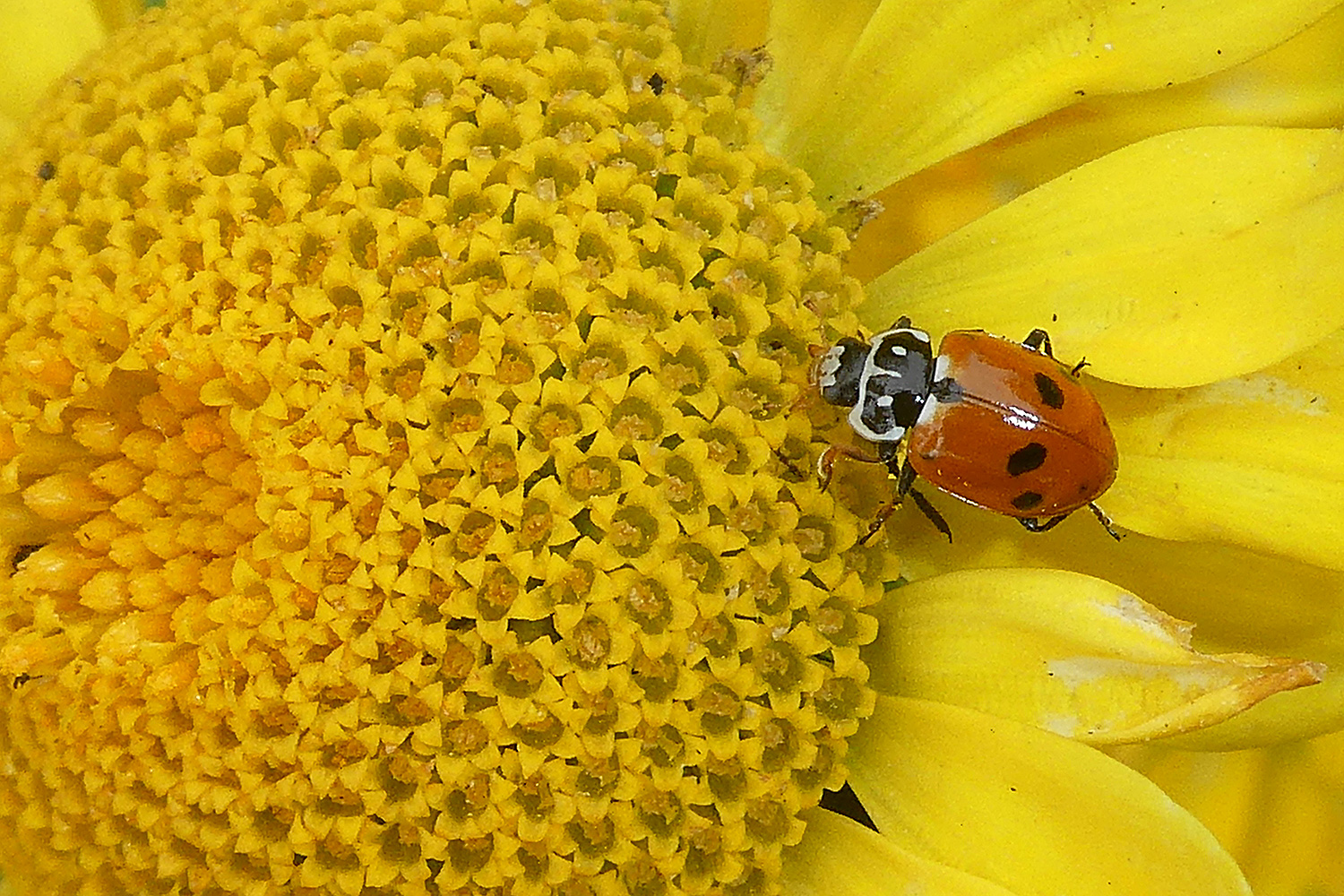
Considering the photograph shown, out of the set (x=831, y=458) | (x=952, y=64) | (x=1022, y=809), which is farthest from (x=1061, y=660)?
(x=952, y=64)

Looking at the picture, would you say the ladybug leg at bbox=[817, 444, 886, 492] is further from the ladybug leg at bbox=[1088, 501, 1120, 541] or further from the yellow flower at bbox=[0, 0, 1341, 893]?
the ladybug leg at bbox=[1088, 501, 1120, 541]

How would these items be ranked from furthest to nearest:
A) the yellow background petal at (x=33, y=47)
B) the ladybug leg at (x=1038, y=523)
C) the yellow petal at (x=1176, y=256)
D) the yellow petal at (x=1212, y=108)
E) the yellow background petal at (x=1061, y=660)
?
1. the yellow background petal at (x=33, y=47)
2. the yellow petal at (x=1212, y=108)
3. the ladybug leg at (x=1038, y=523)
4. the yellow petal at (x=1176, y=256)
5. the yellow background petal at (x=1061, y=660)

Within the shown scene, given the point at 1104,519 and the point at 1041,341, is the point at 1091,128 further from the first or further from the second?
the point at 1104,519

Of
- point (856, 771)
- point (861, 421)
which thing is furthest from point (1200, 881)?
point (861, 421)

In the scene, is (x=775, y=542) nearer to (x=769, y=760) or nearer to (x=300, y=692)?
(x=769, y=760)

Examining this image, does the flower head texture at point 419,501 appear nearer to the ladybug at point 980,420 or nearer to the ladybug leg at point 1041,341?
the ladybug at point 980,420

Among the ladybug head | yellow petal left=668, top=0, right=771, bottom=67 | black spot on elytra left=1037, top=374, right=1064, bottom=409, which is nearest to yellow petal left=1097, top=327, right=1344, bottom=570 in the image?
black spot on elytra left=1037, top=374, right=1064, bottom=409

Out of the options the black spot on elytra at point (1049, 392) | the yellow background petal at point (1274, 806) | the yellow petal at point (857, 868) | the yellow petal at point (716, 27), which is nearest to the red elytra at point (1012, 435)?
the black spot on elytra at point (1049, 392)
